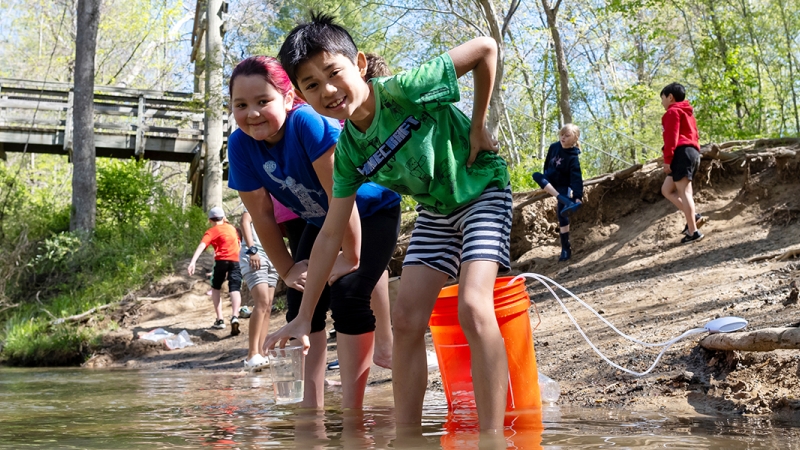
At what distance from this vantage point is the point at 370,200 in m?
3.86

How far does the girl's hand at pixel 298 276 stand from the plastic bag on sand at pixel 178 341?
8.41m

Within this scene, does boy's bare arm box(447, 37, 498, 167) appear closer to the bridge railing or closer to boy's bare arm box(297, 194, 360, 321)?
boy's bare arm box(297, 194, 360, 321)

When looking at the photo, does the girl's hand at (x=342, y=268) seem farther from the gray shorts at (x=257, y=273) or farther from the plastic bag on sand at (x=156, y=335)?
the plastic bag on sand at (x=156, y=335)

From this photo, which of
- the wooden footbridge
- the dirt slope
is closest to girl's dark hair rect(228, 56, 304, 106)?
the dirt slope

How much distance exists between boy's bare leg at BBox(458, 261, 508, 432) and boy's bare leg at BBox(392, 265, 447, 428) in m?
0.33

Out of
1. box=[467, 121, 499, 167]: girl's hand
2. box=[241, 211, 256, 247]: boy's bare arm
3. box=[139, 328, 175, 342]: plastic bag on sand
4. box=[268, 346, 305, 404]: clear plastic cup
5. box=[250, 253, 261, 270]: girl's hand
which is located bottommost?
box=[268, 346, 305, 404]: clear plastic cup

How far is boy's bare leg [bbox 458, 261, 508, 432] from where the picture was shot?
2846 mm

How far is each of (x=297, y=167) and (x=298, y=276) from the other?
0.52 m

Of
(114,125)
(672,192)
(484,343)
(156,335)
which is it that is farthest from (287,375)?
(114,125)

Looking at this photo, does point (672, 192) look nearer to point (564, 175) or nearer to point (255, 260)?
point (564, 175)

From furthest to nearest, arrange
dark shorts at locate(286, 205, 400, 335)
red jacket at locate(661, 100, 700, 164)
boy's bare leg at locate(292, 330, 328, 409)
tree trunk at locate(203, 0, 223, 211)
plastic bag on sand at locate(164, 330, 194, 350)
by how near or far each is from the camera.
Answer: tree trunk at locate(203, 0, 223, 211), plastic bag on sand at locate(164, 330, 194, 350), red jacket at locate(661, 100, 700, 164), boy's bare leg at locate(292, 330, 328, 409), dark shorts at locate(286, 205, 400, 335)

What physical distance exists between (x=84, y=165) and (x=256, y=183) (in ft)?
47.7

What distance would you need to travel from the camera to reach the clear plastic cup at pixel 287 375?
4215 mm

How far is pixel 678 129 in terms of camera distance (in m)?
9.53
